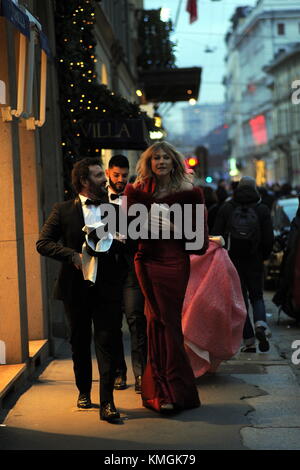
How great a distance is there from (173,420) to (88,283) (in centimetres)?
116

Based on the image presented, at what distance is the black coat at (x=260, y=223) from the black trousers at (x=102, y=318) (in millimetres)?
3419

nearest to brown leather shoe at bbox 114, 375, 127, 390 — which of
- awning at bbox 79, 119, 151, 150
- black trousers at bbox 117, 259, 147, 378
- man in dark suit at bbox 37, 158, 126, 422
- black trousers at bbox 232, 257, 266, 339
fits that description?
black trousers at bbox 117, 259, 147, 378

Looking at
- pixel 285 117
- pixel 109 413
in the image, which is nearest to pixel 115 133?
pixel 109 413

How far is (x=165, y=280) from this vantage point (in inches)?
301

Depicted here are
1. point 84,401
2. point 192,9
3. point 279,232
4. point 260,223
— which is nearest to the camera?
point 84,401

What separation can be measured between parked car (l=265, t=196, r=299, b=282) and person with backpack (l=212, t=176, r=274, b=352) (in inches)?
199

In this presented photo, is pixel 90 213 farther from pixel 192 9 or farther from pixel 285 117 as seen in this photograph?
pixel 285 117

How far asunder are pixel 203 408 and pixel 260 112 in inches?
4246

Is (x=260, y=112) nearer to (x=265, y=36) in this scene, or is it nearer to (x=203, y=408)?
(x=265, y=36)

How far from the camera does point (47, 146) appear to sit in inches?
467

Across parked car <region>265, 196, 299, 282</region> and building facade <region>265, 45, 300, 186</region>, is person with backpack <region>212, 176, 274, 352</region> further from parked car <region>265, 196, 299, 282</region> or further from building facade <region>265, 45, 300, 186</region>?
building facade <region>265, 45, 300, 186</region>

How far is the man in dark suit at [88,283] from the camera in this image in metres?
7.39

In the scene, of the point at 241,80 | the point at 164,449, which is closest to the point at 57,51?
the point at 164,449

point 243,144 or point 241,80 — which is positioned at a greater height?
point 241,80
